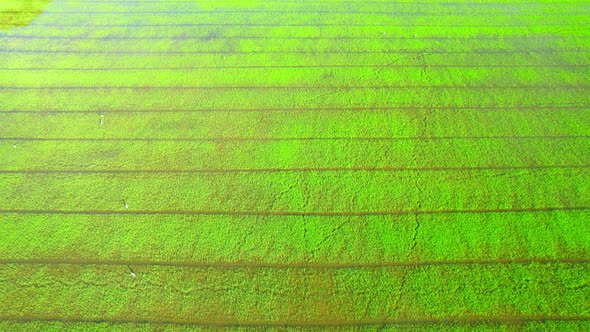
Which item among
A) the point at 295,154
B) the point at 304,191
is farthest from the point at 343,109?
the point at 304,191

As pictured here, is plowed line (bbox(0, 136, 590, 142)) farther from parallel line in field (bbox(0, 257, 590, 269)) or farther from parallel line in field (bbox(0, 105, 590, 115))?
parallel line in field (bbox(0, 257, 590, 269))

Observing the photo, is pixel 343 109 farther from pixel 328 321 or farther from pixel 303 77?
pixel 328 321

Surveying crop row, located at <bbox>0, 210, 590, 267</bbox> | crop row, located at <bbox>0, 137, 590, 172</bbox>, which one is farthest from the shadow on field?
crop row, located at <bbox>0, 210, 590, 267</bbox>

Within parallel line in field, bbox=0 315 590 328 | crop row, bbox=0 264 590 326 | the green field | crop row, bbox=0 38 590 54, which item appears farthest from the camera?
crop row, bbox=0 38 590 54

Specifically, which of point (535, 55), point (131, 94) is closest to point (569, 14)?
point (535, 55)

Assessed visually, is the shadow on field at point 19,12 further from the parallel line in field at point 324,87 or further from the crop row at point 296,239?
→ the crop row at point 296,239

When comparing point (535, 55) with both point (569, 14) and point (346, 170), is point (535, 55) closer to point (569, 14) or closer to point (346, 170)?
point (569, 14)

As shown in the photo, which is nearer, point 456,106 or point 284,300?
point 284,300
